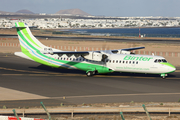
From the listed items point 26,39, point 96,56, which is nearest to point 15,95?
point 96,56

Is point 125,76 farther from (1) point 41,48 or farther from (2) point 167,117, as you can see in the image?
(2) point 167,117

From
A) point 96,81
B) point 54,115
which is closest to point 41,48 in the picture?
point 96,81

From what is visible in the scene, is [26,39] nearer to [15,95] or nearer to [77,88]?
[77,88]

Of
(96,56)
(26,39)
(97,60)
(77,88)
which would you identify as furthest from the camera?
(26,39)

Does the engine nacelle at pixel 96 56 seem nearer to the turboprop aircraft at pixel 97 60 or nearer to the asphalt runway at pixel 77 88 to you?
the turboprop aircraft at pixel 97 60

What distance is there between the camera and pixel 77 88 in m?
27.7

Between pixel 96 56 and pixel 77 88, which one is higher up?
pixel 96 56

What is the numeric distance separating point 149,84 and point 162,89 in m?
2.68

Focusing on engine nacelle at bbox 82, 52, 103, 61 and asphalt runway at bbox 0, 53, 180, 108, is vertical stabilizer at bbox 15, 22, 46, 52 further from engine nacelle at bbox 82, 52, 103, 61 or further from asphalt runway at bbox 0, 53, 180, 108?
engine nacelle at bbox 82, 52, 103, 61

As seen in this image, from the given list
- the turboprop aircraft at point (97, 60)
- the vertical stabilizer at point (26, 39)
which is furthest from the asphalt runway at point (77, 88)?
the vertical stabilizer at point (26, 39)

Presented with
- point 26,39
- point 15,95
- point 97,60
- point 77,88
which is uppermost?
point 26,39

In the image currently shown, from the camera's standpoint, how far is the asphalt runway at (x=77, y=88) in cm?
2292

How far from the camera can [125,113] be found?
17.3 meters

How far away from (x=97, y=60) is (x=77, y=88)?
763cm
